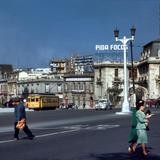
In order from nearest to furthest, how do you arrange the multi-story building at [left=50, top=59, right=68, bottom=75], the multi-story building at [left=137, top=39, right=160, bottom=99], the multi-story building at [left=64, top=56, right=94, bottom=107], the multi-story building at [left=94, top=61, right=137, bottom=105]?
the multi-story building at [left=137, top=39, right=160, bottom=99] < the multi-story building at [left=94, top=61, right=137, bottom=105] < the multi-story building at [left=64, top=56, right=94, bottom=107] < the multi-story building at [left=50, top=59, right=68, bottom=75]

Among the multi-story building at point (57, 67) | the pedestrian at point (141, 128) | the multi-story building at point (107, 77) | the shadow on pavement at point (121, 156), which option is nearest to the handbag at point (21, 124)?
the shadow on pavement at point (121, 156)

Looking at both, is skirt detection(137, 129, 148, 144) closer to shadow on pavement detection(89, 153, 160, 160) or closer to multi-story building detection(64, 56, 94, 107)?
shadow on pavement detection(89, 153, 160, 160)

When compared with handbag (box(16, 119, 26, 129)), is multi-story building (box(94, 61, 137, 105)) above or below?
above

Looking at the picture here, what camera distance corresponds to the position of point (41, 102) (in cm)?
10544

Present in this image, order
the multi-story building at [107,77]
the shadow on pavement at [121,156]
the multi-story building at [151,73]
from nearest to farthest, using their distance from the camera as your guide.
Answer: the shadow on pavement at [121,156], the multi-story building at [151,73], the multi-story building at [107,77]

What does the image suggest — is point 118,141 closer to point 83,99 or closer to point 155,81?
point 155,81

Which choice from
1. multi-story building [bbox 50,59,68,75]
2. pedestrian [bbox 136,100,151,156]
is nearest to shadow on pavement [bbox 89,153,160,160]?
pedestrian [bbox 136,100,151,156]

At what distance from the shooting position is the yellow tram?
105000 millimetres

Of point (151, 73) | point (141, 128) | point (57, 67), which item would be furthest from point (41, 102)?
point (57, 67)

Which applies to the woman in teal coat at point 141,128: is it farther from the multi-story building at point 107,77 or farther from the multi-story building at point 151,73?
the multi-story building at point 107,77

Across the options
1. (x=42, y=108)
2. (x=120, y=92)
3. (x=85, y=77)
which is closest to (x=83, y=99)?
(x=85, y=77)

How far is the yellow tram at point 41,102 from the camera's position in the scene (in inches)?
4134

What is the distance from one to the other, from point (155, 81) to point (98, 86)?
66.2 ft

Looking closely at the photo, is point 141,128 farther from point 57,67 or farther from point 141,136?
point 57,67
